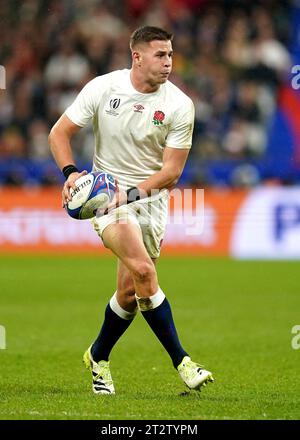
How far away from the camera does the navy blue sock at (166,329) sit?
22.7 ft

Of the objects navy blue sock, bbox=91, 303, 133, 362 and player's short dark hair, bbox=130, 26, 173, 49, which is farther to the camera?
navy blue sock, bbox=91, 303, 133, 362

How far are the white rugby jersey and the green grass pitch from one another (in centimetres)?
159

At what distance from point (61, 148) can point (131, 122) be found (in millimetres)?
526

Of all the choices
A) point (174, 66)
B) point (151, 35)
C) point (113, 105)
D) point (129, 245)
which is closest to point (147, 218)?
point (129, 245)

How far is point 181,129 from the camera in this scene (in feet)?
23.4

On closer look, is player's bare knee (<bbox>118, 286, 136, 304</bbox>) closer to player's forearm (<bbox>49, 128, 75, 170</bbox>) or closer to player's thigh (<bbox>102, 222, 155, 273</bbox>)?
player's thigh (<bbox>102, 222, 155, 273</bbox>)

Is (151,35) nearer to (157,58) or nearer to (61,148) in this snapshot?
(157,58)

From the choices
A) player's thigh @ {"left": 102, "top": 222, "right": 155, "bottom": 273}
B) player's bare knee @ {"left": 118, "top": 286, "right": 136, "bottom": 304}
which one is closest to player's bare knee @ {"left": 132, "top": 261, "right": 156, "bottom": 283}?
player's thigh @ {"left": 102, "top": 222, "right": 155, "bottom": 273}

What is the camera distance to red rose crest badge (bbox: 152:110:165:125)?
7152mm

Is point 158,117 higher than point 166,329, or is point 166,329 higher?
point 158,117

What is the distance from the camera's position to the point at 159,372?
27.2ft

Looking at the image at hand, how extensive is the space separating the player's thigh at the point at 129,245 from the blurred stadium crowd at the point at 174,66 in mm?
11326

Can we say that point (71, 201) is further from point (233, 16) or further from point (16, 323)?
point (233, 16)
